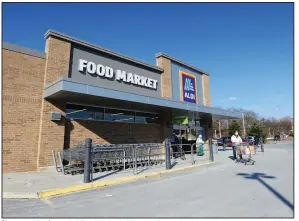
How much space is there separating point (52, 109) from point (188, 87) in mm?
11877

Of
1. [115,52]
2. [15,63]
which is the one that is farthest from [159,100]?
[15,63]

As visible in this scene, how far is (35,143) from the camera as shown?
38.7 ft

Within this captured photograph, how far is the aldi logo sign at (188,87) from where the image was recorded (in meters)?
20.8

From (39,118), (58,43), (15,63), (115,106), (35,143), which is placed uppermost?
(58,43)

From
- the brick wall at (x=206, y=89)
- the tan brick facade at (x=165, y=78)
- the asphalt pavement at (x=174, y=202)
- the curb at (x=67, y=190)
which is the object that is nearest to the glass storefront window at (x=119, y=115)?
the tan brick facade at (x=165, y=78)

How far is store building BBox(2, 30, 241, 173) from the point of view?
11.3m

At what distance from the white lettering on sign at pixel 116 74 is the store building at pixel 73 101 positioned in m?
0.03

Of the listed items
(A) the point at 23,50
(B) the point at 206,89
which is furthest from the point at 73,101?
(B) the point at 206,89

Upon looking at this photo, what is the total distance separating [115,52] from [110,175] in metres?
7.94

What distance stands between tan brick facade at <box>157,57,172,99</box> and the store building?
7 cm

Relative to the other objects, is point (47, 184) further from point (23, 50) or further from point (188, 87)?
point (188, 87)

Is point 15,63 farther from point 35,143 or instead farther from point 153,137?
point 153,137

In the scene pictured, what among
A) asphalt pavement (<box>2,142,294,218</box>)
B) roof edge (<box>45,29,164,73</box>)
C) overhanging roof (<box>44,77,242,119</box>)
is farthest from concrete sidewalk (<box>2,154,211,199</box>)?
roof edge (<box>45,29,164,73</box>)

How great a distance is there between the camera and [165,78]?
749 inches
